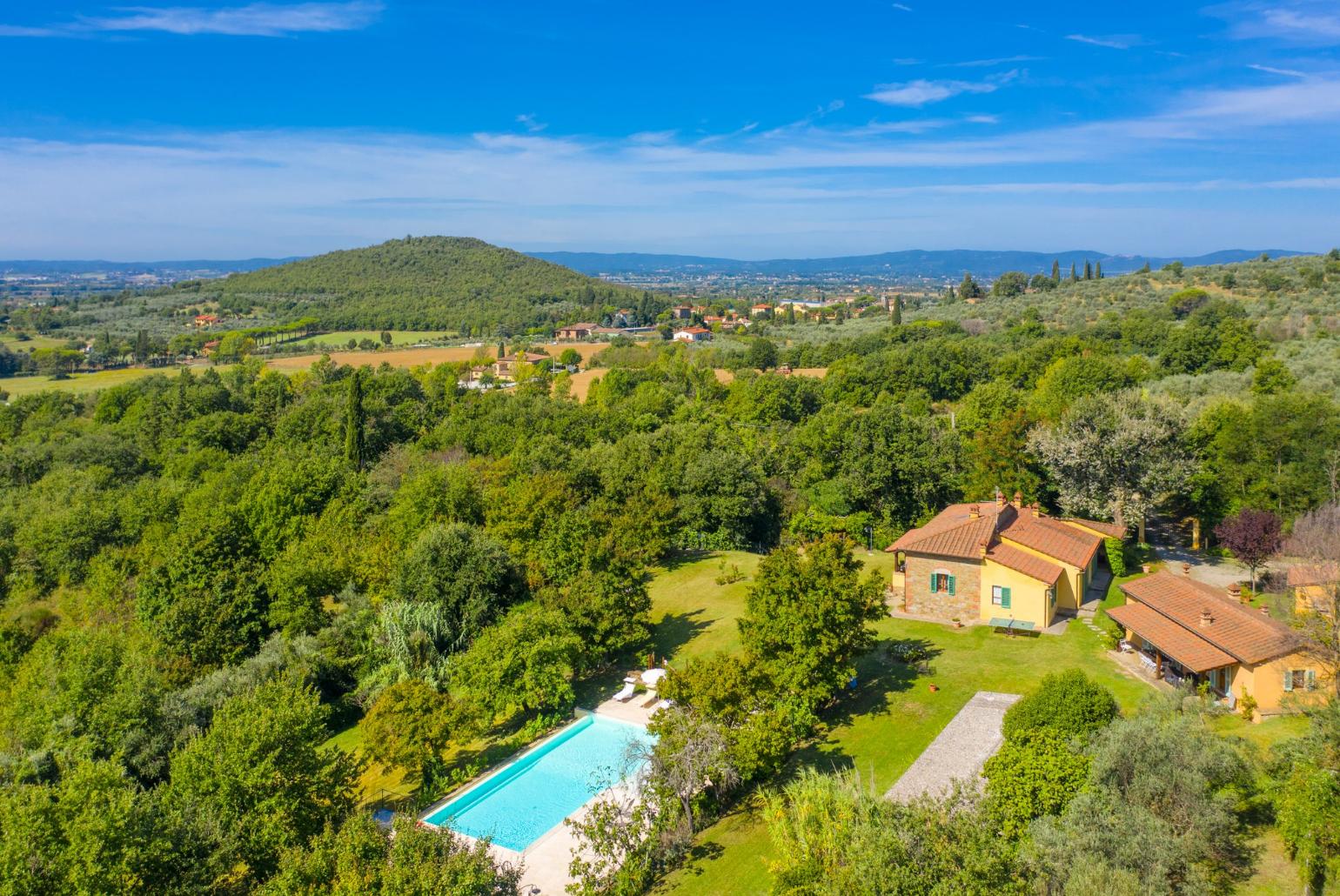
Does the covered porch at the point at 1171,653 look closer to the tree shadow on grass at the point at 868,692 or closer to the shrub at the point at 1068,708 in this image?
the shrub at the point at 1068,708

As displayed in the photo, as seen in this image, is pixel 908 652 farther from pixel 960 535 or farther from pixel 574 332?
pixel 574 332

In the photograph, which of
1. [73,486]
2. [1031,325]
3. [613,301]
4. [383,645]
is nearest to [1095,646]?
[383,645]

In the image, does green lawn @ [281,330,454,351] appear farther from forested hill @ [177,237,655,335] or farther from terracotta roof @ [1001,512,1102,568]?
terracotta roof @ [1001,512,1102,568]

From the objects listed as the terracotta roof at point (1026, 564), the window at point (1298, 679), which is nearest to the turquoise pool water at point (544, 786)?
the terracotta roof at point (1026, 564)

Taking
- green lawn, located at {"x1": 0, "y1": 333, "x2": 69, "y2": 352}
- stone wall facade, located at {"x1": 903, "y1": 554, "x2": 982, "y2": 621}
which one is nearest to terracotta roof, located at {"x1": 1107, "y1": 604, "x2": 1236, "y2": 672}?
stone wall facade, located at {"x1": 903, "y1": 554, "x2": 982, "y2": 621}

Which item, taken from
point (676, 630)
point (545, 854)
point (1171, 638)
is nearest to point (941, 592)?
point (1171, 638)

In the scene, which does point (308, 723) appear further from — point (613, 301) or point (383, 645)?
point (613, 301)

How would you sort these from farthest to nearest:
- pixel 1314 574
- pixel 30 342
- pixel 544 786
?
pixel 30 342 → pixel 1314 574 → pixel 544 786
